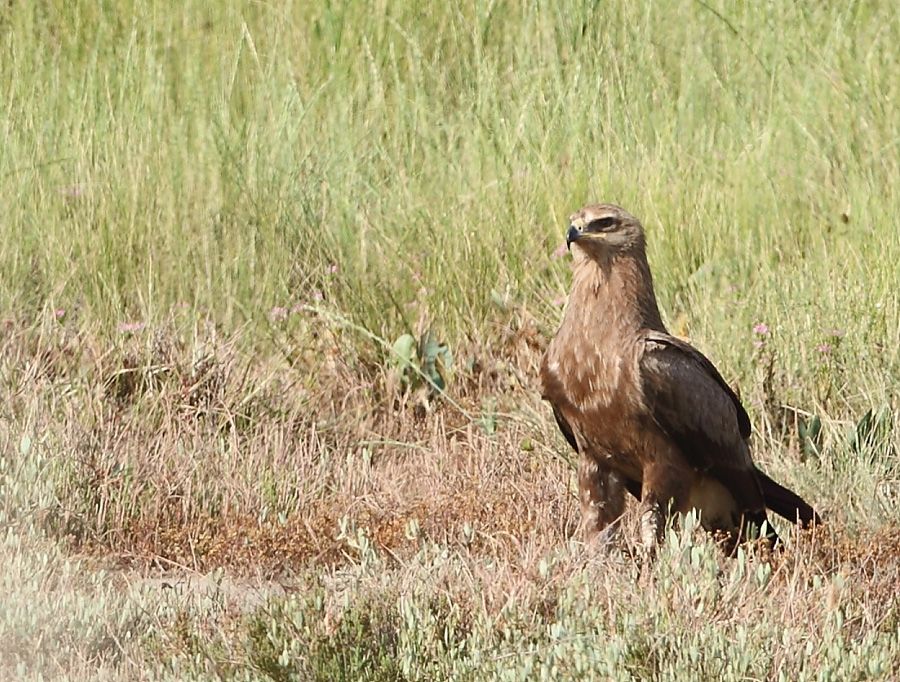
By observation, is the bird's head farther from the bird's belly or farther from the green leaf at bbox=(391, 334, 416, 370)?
the green leaf at bbox=(391, 334, 416, 370)

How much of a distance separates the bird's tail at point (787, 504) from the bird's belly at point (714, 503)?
122 millimetres

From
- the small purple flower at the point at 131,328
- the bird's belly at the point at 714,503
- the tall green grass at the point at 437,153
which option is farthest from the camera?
the tall green grass at the point at 437,153

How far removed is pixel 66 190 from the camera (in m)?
7.81

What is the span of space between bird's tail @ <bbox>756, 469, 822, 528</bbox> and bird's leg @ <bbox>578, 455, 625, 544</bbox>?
1.59 ft

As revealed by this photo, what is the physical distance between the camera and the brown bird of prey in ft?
17.5

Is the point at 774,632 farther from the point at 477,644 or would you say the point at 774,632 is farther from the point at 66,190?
the point at 66,190

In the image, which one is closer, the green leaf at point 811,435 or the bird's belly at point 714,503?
the bird's belly at point 714,503

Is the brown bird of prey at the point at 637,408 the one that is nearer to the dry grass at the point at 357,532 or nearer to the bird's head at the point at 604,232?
the bird's head at the point at 604,232

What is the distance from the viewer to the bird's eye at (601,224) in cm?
560

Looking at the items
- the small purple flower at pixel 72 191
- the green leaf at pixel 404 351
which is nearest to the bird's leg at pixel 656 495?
the green leaf at pixel 404 351

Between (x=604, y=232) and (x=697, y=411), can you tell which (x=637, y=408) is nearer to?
(x=697, y=411)

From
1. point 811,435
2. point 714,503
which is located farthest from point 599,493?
point 811,435

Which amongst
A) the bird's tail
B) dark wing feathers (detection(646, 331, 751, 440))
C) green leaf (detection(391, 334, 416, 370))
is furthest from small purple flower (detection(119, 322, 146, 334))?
the bird's tail

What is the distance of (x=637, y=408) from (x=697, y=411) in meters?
0.23
